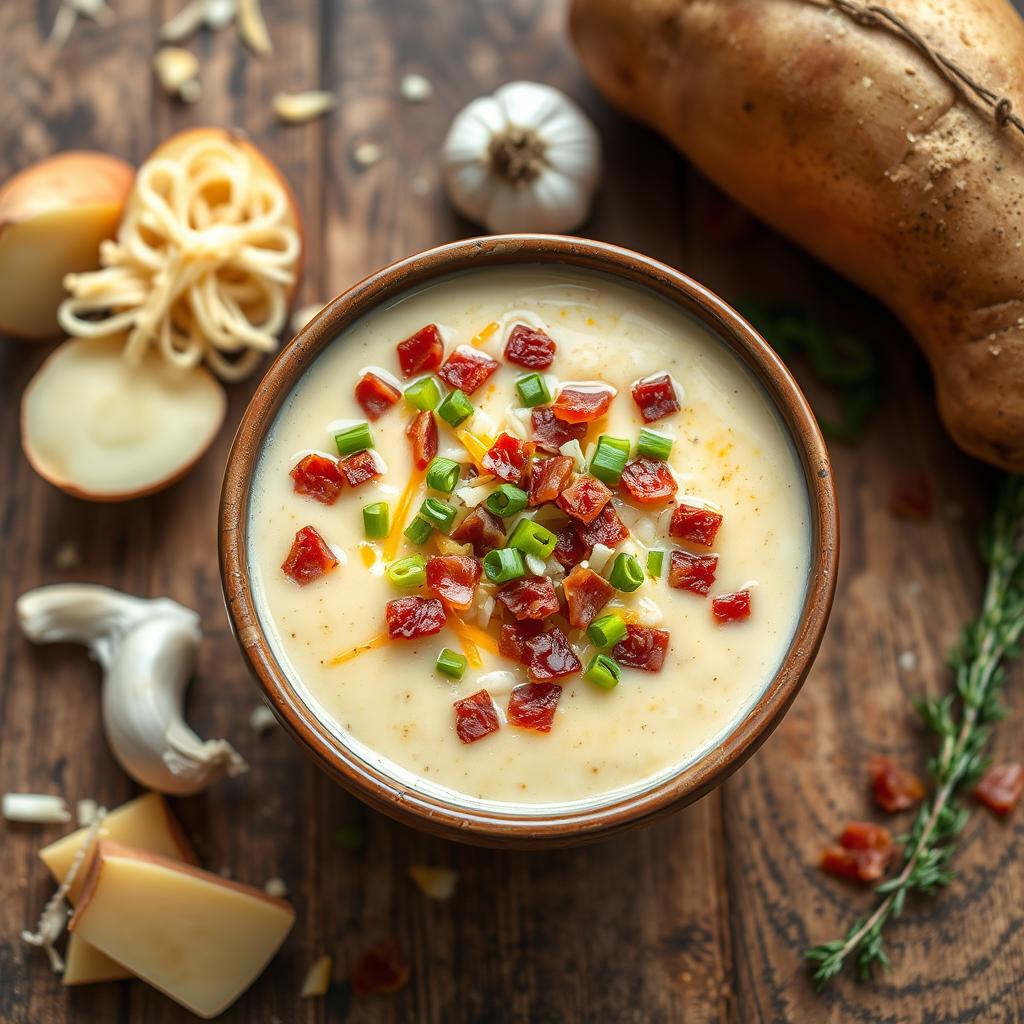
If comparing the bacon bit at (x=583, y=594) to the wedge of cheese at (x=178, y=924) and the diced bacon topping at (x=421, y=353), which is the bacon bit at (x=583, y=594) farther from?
the wedge of cheese at (x=178, y=924)

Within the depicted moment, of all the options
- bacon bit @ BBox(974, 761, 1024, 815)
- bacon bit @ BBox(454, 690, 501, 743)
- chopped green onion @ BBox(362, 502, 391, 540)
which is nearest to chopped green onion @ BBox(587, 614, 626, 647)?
bacon bit @ BBox(454, 690, 501, 743)

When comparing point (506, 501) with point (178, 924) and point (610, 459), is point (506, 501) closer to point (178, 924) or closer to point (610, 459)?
point (610, 459)

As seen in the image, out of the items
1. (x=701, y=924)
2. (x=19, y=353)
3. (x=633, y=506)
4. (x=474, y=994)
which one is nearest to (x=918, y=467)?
(x=633, y=506)

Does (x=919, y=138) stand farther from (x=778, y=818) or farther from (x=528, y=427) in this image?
(x=778, y=818)

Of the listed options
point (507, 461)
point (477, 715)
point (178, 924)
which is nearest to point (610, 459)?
point (507, 461)

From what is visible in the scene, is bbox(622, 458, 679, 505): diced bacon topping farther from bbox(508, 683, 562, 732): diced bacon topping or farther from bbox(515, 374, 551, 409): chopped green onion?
bbox(508, 683, 562, 732): diced bacon topping

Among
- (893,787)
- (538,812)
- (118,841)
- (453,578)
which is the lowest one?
(118,841)
